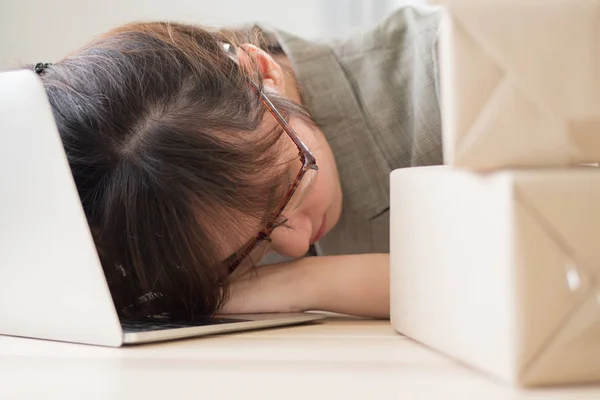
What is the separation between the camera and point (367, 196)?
3.47 feet

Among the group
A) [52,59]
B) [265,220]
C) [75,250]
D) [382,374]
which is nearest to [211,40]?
[265,220]

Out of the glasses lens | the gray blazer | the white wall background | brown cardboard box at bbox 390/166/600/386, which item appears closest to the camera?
brown cardboard box at bbox 390/166/600/386

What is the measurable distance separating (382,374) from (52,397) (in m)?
0.18

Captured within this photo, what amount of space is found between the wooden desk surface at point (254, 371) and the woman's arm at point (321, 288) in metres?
0.15

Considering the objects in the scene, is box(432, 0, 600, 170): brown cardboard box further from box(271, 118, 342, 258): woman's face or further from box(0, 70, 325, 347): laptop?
box(271, 118, 342, 258): woman's face

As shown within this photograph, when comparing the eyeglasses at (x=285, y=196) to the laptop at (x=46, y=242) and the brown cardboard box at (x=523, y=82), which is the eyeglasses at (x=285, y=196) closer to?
the laptop at (x=46, y=242)

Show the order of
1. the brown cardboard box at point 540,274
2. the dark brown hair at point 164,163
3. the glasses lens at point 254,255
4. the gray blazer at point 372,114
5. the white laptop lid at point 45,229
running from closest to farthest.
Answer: the brown cardboard box at point 540,274
the white laptop lid at point 45,229
the dark brown hair at point 164,163
the glasses lens at point 254,255
the gray blazer at point 372,114

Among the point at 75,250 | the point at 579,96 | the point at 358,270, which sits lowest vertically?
the point at 358,270

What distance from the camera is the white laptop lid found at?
1.94 feet

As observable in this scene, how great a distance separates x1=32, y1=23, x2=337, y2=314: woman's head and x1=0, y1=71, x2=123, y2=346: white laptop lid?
0.11 m

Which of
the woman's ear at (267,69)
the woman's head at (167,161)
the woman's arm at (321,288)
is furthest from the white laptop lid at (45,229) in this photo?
the woman's ear at (267,69)

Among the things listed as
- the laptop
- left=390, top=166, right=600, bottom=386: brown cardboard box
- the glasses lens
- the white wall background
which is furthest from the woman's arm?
the white wall background

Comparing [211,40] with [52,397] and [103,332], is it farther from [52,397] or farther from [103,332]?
[52,397]

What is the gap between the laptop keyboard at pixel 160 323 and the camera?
0.67m
